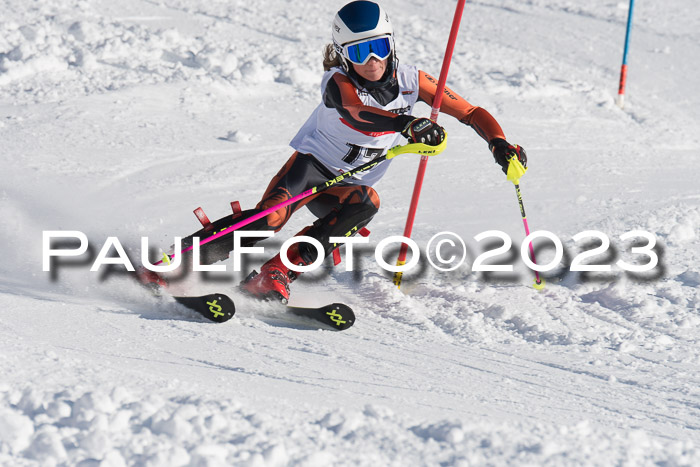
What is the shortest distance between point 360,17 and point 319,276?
61.6 inches

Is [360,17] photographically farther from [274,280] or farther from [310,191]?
[274,280]

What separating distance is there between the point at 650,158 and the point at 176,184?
4126 mm

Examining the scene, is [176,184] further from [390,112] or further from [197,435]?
[197,435]

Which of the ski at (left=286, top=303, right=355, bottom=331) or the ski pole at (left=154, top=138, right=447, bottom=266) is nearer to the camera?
the ski at (left=286, top=303, right=355, bottom=331)

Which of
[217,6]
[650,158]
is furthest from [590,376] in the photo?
[217,6]

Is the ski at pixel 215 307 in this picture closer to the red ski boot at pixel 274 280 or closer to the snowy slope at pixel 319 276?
the snowy slope at pixel 319 276

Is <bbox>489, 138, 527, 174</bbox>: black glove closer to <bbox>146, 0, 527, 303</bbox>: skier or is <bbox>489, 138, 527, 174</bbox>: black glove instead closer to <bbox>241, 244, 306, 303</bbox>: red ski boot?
<bbox>146, 0, 527, 303</bbox>: skier

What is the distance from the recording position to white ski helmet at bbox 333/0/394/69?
154 inches

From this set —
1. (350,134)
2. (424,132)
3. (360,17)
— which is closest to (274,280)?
→ (350,134)

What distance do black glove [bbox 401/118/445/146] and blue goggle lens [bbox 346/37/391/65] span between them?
411 millimetres

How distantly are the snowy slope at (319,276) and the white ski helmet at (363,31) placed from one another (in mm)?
1313

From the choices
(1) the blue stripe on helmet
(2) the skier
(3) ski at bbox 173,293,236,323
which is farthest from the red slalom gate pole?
(3) ski at bbox 173,293,236,323

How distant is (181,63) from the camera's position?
26.6 feet

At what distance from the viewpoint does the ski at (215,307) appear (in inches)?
148
